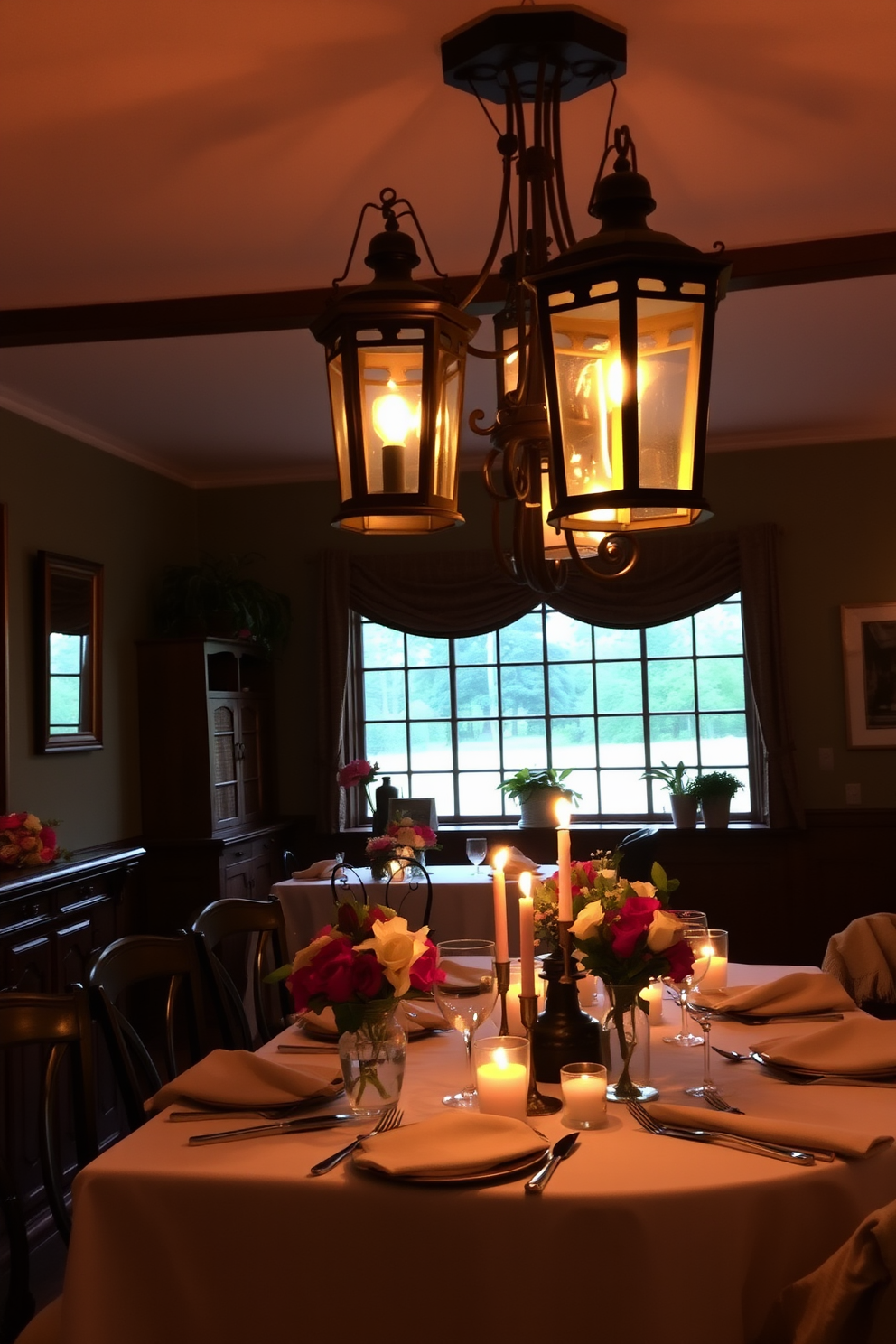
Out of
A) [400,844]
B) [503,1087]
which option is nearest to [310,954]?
[503,1087]

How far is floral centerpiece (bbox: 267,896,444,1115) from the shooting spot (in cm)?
180

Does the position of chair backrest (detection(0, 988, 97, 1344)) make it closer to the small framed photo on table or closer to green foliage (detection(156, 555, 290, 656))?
the small framed photo on table

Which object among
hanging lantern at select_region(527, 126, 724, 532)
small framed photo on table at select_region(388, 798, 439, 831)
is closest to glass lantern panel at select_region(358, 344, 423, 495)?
hanging lantern at select_region(527, 126, 724, 532)

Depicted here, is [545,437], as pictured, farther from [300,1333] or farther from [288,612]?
[288,612]

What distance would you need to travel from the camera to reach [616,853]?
7.27 ft

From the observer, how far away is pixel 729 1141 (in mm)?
1651

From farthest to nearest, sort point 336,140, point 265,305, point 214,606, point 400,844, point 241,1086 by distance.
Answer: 1. point 214,606
2. point 400,844
3. point 265,305
4. point 336,140
5. point 241,1086

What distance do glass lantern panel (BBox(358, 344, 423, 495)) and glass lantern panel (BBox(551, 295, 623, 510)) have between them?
29cm

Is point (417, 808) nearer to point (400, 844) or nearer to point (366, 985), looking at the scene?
point (400, 844)

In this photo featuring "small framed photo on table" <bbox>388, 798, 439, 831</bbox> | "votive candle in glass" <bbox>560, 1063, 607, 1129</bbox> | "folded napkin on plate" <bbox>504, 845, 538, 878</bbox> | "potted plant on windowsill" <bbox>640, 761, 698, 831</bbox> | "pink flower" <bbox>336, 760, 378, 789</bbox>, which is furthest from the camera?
"potted plant on windowsill" <bbox>640, 761, 698, 831</bbox>

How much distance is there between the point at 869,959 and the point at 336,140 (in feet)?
9.51

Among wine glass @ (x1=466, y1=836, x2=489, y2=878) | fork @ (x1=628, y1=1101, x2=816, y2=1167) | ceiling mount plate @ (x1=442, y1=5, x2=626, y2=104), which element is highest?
ceiling mount plate @ (x1=442, y1=5, x2=626, y2=104)

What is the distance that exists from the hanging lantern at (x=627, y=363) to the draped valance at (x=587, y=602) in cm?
447

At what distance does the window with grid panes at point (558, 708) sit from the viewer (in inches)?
252
